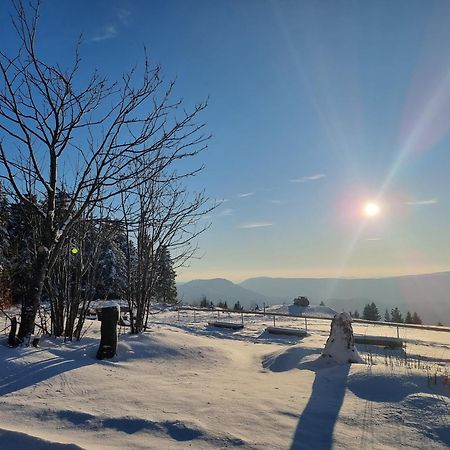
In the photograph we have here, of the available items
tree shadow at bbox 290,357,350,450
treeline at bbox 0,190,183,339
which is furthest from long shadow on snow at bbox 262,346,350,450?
treeline at bbox 0,190,183,339

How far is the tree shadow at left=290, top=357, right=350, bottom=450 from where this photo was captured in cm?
412

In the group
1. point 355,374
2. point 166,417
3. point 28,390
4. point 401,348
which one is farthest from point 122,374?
point 401,348

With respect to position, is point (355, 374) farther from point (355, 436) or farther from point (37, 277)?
point (37, 277)

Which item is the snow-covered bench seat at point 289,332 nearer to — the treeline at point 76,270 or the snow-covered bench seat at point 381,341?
the snow-covered bench seat at point 381,341

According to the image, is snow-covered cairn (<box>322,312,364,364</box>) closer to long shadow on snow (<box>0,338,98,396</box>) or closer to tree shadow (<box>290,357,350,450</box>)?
tree shadow (<box>290,357,350,450</box>)

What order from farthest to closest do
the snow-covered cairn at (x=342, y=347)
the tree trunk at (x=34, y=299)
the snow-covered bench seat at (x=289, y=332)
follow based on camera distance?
the snow-covered bench seat at (x=289, y=332) < the snow-covered cairn at (x=342, y=347) < the tree trunk at (x=34, y=299)

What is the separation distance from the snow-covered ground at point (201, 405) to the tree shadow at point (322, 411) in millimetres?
11

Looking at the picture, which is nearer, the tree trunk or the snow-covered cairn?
the tree trunk

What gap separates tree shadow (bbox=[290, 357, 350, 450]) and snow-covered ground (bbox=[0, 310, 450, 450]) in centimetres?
1

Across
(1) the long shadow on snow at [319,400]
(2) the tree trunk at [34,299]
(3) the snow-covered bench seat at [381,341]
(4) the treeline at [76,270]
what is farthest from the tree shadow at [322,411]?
(3) the snow-covered bench seat at [381,341]

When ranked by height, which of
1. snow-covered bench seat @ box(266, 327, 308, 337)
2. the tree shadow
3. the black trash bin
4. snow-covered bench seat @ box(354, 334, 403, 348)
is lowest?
the tree shadow

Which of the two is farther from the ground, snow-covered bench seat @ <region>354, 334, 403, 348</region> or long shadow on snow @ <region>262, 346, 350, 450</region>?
snow-covered bench seat @ <region>354, 334, 403, 348</region>

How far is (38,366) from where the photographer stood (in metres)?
5.95

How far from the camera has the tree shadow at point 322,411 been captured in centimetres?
412
